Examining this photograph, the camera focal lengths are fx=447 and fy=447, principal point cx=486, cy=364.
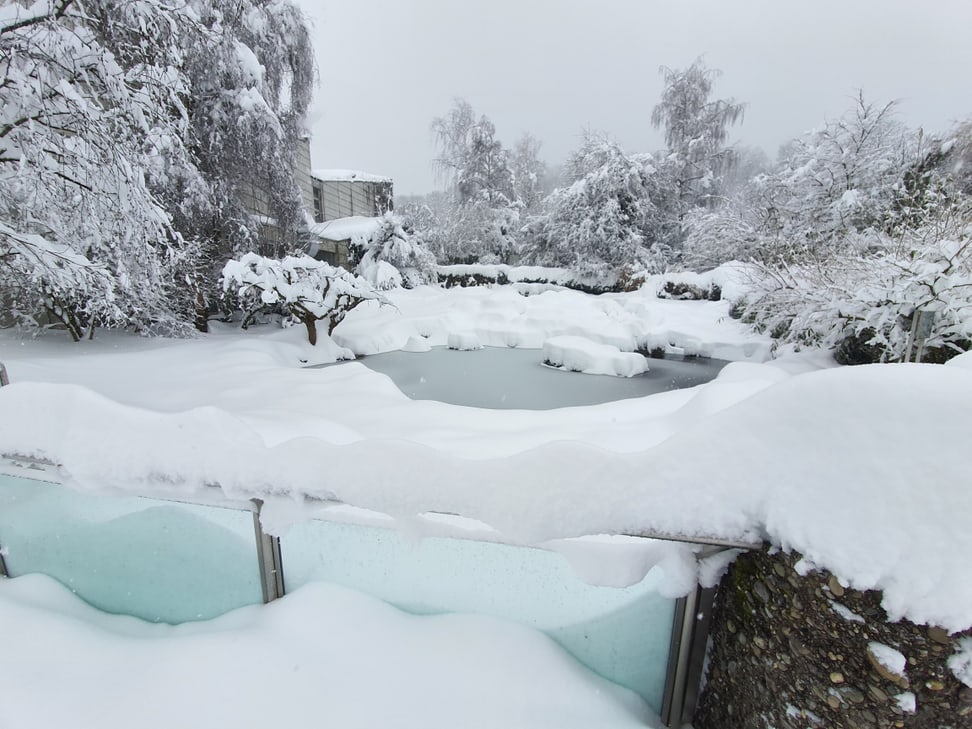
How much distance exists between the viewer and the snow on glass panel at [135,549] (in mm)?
2090

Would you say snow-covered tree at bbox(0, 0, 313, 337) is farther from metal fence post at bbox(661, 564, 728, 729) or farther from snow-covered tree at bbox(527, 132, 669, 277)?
snow-covered tree at bbox(527, 132, 669, 277)

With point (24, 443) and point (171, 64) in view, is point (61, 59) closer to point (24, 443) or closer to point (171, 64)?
point (171, 64)

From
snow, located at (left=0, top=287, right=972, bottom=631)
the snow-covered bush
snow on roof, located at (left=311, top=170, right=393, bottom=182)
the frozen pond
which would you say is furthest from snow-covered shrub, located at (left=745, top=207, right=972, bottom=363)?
snow on roof, located at (left=311, top=170, right=393, bottom=182)

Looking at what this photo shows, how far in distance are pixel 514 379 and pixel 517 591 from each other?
342 inches

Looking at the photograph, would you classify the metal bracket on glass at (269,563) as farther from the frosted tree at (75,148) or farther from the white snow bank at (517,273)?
the white snow bank at (517,273)

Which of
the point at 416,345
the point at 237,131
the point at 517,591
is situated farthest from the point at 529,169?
the point at 517,591

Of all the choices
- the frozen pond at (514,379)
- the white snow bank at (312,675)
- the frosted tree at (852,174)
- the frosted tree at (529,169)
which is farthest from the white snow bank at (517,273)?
the white snow bank at (312,675)

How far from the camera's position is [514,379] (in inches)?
414

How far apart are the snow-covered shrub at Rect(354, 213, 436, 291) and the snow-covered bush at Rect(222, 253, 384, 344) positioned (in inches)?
207

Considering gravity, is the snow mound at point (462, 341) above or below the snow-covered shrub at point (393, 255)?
below

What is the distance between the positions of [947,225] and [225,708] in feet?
32.0

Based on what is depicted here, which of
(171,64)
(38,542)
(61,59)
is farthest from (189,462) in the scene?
(171,64)

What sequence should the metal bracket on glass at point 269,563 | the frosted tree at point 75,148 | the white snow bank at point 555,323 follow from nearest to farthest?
the metal bracket on glass at point 269,563, the frosted tree at point 75,148, the white snow bank at point 555,323

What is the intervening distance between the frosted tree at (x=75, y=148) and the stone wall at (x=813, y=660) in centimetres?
764
